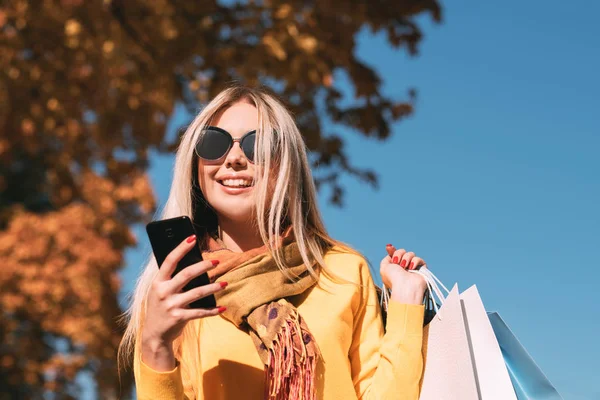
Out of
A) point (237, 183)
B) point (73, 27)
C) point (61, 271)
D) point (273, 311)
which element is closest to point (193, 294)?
point (273, 311)

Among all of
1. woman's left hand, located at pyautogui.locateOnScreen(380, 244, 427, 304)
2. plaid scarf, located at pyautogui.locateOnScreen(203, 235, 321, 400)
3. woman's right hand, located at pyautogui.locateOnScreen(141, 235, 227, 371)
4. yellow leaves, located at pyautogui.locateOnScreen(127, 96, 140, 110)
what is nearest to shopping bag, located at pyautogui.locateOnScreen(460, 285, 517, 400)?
woman's left hand, located at pyautogui.locateOnScreen(380, 244, 427, 304)

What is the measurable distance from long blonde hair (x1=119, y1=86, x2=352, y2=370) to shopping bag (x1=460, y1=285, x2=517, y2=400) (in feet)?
1.43

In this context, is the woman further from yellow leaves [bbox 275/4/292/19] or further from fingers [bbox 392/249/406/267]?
yellow leaves [bbox 275/4/292/19]

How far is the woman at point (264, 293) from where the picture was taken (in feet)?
5.97

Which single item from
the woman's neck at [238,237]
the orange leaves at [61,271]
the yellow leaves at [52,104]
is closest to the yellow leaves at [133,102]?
the yellow leaves at [52,104]

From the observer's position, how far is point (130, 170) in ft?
28.5

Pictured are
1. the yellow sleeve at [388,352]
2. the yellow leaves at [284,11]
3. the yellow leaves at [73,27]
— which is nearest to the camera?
the yellow sleeve at [388,352]

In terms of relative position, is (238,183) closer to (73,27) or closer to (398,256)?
(398,256)

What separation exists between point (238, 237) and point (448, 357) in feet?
2.28

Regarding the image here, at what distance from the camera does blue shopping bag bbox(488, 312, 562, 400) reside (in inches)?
66.1

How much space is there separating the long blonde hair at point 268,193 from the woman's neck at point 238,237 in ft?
0.17

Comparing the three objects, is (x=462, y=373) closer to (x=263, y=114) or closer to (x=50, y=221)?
(x=263, y=114)

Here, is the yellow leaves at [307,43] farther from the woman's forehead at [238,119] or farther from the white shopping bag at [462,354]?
the white shopping bag at [462,354]

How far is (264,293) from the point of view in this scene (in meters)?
1.94
